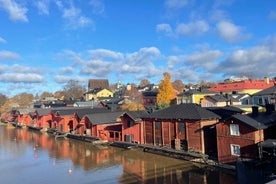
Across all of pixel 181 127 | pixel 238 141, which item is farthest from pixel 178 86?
pixel 238 141

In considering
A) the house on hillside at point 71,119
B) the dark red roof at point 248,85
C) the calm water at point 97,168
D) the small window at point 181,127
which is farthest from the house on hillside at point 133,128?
the dark red roof at point 248,85

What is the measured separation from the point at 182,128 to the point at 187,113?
1.70 m

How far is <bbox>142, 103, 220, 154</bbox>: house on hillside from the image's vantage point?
27.6 m

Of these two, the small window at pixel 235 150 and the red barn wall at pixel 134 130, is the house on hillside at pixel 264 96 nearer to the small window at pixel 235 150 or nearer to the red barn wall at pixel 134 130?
the red barn wall at pixel 134 130

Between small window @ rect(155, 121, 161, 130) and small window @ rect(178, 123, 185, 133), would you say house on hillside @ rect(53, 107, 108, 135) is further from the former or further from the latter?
small window @ rect(178, 123, 185, 133)

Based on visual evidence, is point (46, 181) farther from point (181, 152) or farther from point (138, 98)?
point (138, 98)

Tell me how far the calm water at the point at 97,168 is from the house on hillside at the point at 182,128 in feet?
7.19

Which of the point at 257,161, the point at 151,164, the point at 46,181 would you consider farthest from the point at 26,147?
the point at 257,161

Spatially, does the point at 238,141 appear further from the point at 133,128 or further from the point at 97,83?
the point at 97,83

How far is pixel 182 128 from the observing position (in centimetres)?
2956

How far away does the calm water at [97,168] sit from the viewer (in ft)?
74.6

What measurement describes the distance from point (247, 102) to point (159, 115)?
3102cm

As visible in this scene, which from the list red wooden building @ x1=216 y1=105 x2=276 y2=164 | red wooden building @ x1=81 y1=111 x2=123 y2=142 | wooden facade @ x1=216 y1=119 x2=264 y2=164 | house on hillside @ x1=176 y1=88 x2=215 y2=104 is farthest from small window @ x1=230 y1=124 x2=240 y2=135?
house on hillside @ x1=176 y1=88 x2=215 y2=104

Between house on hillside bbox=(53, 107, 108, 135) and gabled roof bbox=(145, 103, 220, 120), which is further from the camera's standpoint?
house on hillside bbox=(53, 107, 108, 135)
